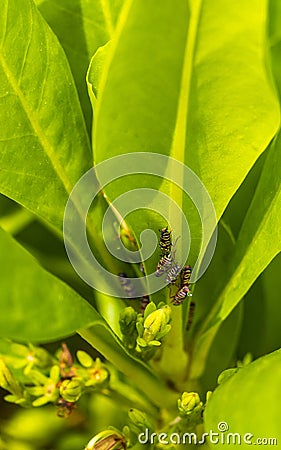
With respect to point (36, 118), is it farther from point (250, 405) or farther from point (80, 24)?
point (250, 405)

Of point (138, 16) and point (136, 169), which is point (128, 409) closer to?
point (136, 169)

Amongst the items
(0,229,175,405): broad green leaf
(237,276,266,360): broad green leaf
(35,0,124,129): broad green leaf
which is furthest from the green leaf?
(237,276,266,360): broad green leaf

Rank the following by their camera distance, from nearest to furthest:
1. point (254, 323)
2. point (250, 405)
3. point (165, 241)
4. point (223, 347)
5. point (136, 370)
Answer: point (250, 405) < point (165, 241) < point (136, 370) < point (223, 347) < point (254, 323)

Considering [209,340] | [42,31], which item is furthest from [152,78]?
[209,340]

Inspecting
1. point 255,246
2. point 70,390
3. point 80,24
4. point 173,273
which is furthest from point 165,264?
point 80,24

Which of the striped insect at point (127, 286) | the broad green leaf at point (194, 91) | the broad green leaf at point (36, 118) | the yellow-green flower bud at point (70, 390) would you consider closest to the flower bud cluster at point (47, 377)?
the yellow-green flower bud at point (70, 390)
